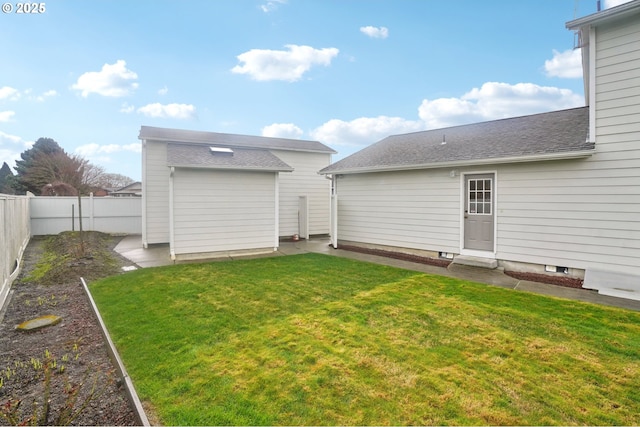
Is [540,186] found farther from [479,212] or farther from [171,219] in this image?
[171,219]

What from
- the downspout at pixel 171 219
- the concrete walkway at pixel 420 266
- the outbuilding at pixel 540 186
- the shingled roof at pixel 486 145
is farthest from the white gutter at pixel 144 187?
the outbuilding at pixel 540 186

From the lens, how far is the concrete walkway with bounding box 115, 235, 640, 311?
548 centimetres

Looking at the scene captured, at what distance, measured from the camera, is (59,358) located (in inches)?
142

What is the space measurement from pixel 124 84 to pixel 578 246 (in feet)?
53.8

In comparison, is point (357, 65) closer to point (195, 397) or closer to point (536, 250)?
point (536, 250)

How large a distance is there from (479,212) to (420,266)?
200cm

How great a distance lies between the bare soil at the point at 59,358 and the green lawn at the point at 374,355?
0.82 feet

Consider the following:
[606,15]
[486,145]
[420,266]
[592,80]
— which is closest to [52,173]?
[420,266]

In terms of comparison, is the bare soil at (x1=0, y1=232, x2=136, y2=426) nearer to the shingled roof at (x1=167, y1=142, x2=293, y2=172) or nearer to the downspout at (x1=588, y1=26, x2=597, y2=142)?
the shingled roof at (x1=167, y1=142, x2=293, y2=172)

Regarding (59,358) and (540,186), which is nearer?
(59,358)

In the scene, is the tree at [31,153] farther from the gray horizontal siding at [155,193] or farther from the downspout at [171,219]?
the downspout at [171,219]

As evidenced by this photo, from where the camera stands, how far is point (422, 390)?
2775 millimetres

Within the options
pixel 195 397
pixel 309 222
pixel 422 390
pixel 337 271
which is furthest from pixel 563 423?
pixel 309 222

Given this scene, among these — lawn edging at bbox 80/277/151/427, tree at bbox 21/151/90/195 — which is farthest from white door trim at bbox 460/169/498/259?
tree at bbox 21/151/90/195
